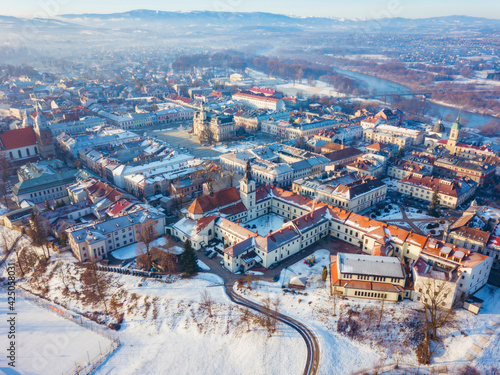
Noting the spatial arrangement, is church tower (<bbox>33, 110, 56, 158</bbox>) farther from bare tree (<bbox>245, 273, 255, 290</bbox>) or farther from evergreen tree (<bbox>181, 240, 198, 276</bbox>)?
bare tree (<bbox>245, 273, 255, 290</bbox>)

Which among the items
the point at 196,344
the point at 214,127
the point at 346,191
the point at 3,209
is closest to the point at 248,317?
the point at 196,344

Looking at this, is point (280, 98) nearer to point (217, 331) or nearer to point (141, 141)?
point (141, 141)

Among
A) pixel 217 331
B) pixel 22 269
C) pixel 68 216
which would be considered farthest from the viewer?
pixel 68 216

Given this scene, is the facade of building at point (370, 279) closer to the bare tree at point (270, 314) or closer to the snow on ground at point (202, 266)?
the bare tree at point (270, 314)

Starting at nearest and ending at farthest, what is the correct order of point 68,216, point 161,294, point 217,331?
1. point 217,331
2. point 161,294
3. point 68,216

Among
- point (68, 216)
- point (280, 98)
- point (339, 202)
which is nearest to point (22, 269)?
point (68, 216)

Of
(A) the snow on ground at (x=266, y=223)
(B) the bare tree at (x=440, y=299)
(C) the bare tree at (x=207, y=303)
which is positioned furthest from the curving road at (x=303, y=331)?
(A) the snow on ground at (x=266, y=223)

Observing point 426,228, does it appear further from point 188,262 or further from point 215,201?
point 188,262
